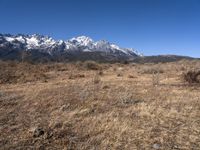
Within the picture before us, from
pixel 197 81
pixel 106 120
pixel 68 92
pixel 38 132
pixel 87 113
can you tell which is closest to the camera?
pixel 38 132

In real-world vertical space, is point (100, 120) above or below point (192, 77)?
below

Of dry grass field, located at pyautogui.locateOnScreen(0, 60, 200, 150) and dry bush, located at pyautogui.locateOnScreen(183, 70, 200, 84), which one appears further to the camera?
dry bush, located at pyautogui.locateOnScreen(183, 70, 200, 84)

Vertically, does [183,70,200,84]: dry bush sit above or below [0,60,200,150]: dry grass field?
above

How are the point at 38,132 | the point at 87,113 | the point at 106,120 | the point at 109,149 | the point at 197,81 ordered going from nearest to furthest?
1. the point at 109,149
2. the point at 38,132
3. the point at 106,120
4. the point at 87,113
5. the point at 197,81

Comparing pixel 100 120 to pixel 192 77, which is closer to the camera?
pixel 100 120

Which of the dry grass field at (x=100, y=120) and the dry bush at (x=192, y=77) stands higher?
the dry bush at (x=192, y=77)

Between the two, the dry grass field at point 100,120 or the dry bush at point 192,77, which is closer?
the dry grass field at point 100,120

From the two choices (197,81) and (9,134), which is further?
(197,81)

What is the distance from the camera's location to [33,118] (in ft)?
29.1

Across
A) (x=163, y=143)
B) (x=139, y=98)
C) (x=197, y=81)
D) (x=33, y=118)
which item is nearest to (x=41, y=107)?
(x=33, y=118)

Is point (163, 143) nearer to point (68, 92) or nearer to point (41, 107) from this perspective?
point (41, 107)

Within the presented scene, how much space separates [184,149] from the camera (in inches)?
264

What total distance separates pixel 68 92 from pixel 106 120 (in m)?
4.57

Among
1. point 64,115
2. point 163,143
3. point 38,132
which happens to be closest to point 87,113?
point 64,115
